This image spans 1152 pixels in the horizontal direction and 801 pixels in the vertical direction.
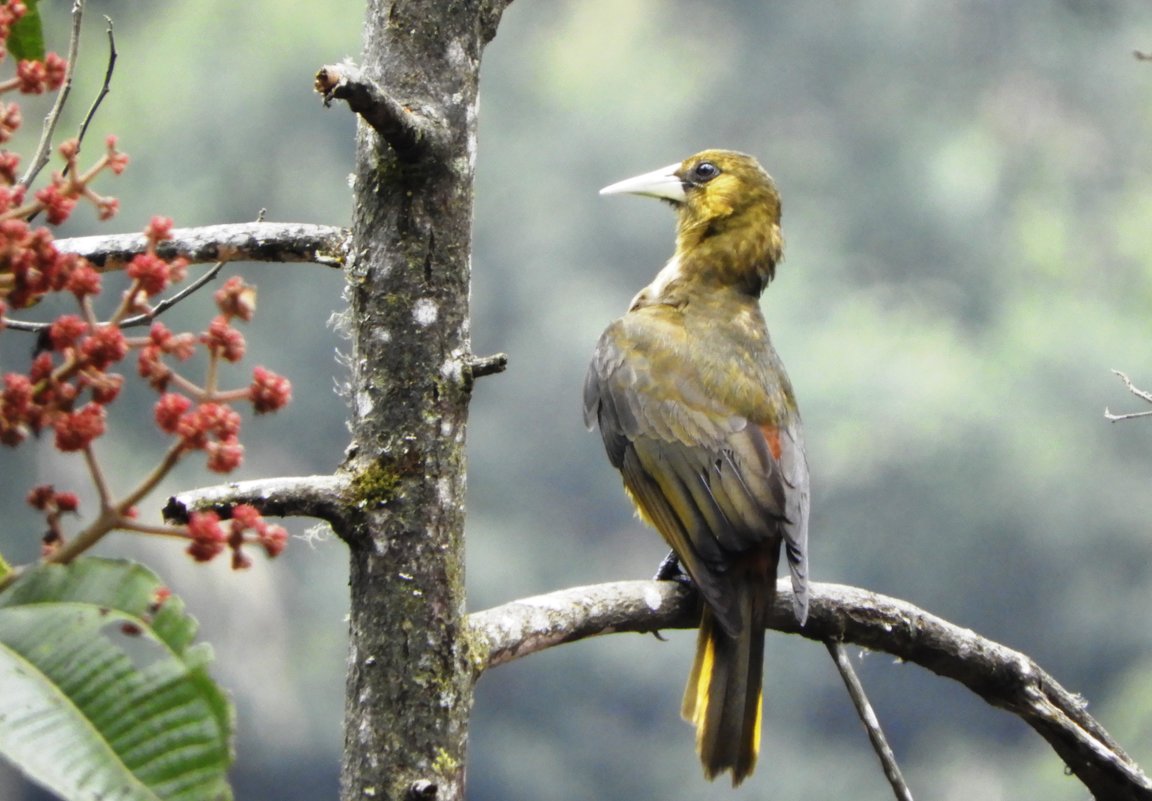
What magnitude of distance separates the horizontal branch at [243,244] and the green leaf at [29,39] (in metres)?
0.53

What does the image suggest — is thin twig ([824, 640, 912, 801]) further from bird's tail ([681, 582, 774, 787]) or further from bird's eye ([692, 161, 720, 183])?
bird's eye ([692, 161, 720, 183])

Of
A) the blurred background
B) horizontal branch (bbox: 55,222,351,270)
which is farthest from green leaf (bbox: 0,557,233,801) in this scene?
the blurred background

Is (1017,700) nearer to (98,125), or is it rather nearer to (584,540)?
(584,540)

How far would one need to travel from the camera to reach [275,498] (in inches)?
70.5

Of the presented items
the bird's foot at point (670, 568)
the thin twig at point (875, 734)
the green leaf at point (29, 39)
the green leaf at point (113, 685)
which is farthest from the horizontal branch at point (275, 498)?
the bird's foot at point (670, 568)

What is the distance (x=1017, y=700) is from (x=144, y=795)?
78.7 inches

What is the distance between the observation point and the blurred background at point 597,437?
9.48 meters

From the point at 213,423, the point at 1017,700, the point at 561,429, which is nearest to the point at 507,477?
the point at 561,429

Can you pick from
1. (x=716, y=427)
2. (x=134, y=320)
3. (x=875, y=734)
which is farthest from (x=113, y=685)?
(x=716, y=427)

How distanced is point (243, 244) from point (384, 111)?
1.55 ft

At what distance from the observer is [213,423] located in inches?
41.3

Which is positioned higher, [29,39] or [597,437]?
[597,437]

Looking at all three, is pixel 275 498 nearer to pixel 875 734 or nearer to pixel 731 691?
pixel 875 734

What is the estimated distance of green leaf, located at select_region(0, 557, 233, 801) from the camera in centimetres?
94
